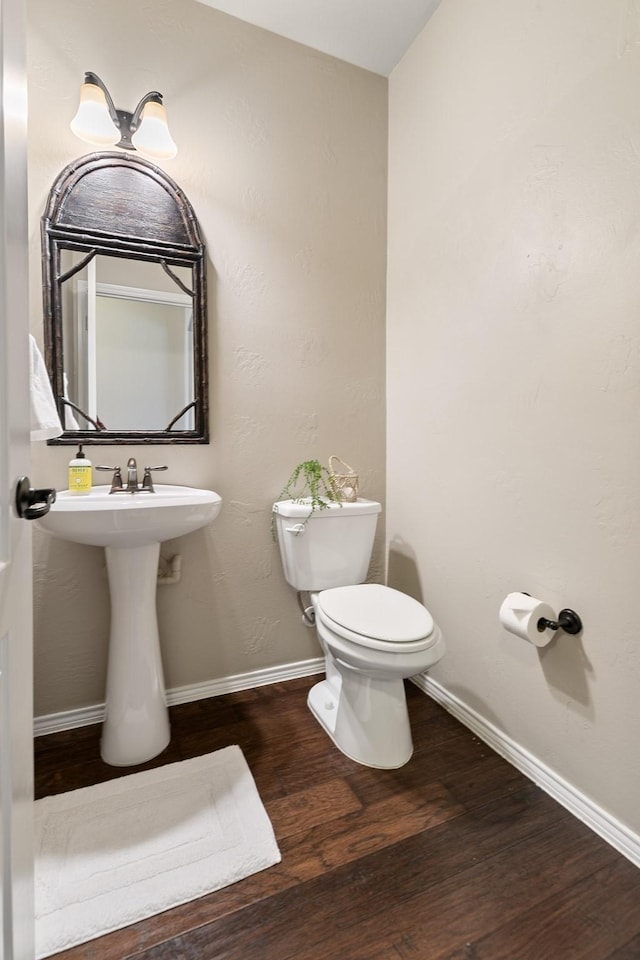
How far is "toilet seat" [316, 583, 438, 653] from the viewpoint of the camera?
1.25m

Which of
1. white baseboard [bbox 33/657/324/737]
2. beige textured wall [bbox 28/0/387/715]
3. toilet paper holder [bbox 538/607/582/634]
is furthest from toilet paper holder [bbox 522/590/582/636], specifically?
white baseboard [bbox 33/657/324/737]

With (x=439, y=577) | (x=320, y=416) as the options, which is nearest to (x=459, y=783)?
(x=439, y=577)

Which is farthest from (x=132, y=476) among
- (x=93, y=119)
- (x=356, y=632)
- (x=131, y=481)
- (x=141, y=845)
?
(x=93, y=119)

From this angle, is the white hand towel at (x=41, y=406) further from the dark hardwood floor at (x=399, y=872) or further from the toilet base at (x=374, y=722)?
the toilet base at (x=374, y=722)

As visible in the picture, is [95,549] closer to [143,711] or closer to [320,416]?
[143,711]

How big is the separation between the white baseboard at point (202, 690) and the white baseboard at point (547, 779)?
1.83 ft

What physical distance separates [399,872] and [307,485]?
4.11 feet

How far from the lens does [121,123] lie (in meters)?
1.50

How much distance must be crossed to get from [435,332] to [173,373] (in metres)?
1.00

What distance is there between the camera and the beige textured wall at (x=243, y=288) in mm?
1513

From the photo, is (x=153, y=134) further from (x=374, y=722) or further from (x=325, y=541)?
(x=374, y=722)

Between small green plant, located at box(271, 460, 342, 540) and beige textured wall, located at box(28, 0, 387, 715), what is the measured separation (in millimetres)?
39

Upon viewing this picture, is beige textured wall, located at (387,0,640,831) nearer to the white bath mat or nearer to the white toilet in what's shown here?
the white toilet

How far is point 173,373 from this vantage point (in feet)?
5.42
